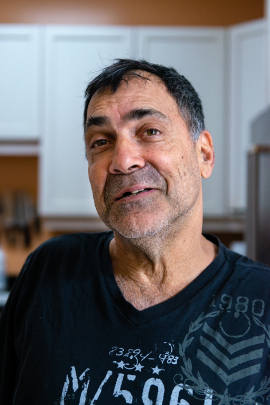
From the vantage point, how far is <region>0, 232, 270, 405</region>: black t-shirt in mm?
751

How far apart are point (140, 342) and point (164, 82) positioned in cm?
58

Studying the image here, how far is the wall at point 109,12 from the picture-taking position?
290 cm

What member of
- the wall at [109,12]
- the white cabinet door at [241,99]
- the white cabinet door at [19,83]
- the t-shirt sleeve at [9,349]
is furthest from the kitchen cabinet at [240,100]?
the t-shirt sleeve at [9,349]

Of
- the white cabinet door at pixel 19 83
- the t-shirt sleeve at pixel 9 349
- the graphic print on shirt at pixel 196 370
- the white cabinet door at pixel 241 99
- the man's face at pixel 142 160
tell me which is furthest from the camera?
the white cabinet door at pixel 19 83

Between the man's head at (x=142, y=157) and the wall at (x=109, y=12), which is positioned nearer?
the man's head at (x=142, y=157)

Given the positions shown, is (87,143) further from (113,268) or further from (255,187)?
(255,187)

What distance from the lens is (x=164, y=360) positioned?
78cm

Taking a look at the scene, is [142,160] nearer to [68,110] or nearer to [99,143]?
[99,143]

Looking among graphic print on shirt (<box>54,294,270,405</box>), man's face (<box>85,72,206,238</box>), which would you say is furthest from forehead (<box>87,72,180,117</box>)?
graphic print on shirt (<box>54,294,270,405</box>)

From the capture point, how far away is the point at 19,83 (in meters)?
2.56

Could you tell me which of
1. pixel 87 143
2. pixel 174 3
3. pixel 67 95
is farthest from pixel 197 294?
pixel 174 3

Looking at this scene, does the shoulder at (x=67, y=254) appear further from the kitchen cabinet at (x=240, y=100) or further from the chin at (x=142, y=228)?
the kitchen cabinet at (x=240, y=100)

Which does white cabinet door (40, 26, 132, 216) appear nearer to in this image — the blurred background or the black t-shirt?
the blurred background

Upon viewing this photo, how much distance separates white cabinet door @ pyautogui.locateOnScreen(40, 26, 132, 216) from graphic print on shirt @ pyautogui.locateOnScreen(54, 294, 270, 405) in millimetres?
1775
